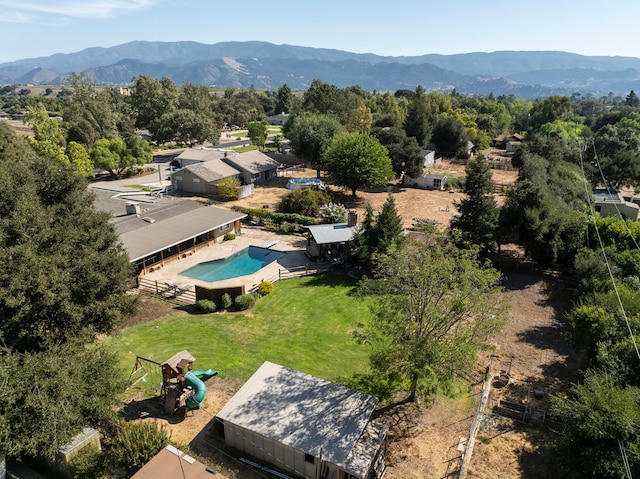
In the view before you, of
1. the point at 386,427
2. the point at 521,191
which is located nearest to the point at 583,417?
the point at 386,427

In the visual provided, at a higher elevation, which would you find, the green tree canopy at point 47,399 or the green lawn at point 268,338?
the green tree canopy at point 47,399

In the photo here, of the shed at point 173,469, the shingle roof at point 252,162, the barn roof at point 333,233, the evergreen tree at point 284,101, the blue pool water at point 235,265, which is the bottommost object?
the blue pool water at point 235,265

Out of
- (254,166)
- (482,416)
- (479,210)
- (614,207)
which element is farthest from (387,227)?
(254,166)

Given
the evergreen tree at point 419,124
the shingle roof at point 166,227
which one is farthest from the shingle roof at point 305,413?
the evergreen tree at point 419,124

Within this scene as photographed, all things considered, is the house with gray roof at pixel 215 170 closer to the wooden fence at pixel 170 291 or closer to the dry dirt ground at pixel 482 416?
the wooden fence at pixel 170 291

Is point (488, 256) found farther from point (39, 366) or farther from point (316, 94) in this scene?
point (316, 94)

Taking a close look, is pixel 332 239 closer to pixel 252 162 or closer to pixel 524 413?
→ pixel 524 413

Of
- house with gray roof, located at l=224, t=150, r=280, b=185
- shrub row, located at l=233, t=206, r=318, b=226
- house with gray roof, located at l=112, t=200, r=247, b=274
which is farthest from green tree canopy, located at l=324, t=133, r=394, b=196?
house with gray roof, located at l=112, t=200, r=247, b=274

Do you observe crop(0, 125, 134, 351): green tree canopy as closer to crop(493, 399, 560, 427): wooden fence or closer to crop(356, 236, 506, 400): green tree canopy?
crop(356, 236, 506, 400): green tree canopy
